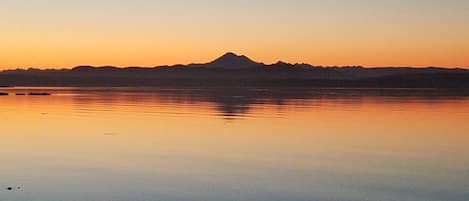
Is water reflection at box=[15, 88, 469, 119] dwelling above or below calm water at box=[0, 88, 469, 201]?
below

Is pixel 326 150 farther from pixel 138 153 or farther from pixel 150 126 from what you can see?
pixel 150 126

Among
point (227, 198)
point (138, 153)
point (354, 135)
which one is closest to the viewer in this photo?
point (227, 198)

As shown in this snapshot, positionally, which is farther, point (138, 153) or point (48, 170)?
point (138, 153)

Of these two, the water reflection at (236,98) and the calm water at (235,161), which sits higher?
the calm water at (235,161)

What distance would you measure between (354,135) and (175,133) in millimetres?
5012

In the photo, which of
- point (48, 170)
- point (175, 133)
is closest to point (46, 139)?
point (175, 133)

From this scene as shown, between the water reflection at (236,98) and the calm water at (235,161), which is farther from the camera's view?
the water reflection at (236,98)

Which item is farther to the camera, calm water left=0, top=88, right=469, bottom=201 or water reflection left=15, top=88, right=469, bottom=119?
water reflection left=15, top=88, right=469, bottom=119

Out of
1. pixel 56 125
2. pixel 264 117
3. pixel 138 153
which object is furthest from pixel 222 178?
pixel 264 117

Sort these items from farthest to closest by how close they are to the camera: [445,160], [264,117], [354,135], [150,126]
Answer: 1. [264,117]
2. [150,126]
3. [354,135]
4. [445,160]

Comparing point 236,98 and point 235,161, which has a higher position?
point 235,161

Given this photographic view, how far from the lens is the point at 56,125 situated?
69.4 ft

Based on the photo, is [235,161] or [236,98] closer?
[235,161]

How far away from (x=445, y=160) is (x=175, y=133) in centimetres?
809
